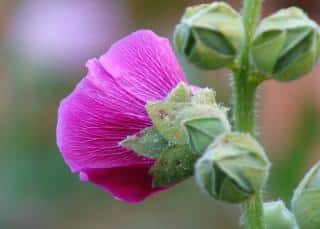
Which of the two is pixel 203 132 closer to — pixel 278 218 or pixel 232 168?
pixel 232 168

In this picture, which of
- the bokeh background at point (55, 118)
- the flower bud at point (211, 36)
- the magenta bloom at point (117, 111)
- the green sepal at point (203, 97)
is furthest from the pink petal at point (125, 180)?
the bokeh background at point (55, 118)

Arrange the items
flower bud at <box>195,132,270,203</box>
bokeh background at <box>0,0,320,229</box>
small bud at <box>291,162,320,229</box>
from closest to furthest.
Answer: flower bud at <box>195,132,270,203</box>, small bud at <box>291,162,320,229</box>, bokeh background at <box>0,0,320,229</box>

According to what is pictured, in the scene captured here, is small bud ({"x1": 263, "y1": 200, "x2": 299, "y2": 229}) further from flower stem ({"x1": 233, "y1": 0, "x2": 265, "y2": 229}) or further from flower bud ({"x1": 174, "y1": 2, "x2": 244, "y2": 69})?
flower bud ({"x1": 174, "y1": 2, "x2": 244, "y2": 69})

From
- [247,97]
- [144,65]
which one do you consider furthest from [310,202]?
[144,65]

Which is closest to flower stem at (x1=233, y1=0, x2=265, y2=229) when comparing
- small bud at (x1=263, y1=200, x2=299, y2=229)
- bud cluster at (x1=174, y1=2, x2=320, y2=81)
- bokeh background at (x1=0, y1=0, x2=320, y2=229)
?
bud cluster at (x1=174, y1=2, x2=320, y2=81)

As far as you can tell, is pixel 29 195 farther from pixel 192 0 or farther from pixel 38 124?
pixel 192 0

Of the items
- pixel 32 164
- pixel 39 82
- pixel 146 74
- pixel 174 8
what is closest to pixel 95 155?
pixel 146 74

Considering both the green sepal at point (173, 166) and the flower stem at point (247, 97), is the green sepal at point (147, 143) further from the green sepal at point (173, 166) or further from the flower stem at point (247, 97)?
the flower stem at point (247, 97)
